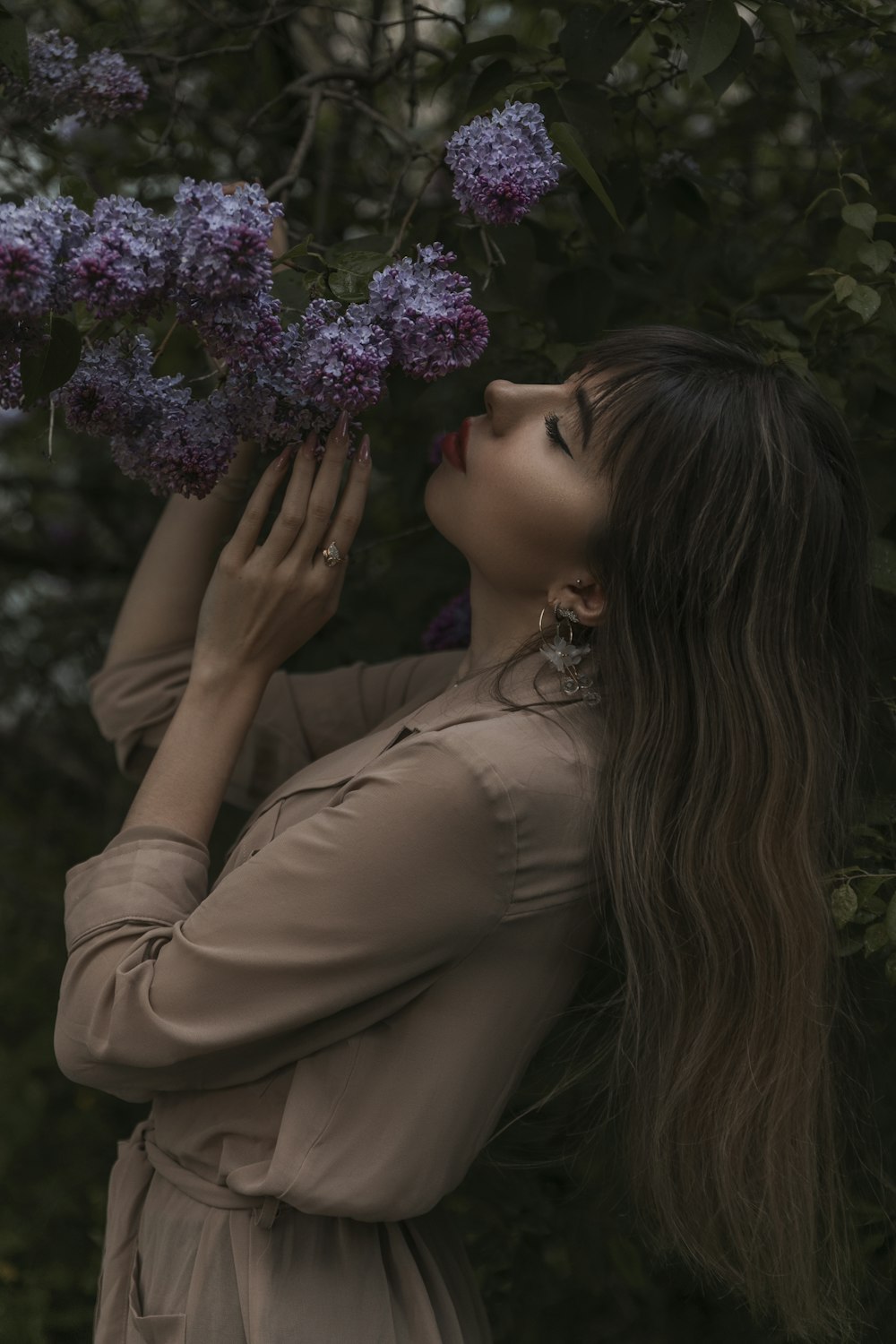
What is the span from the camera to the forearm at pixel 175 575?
1.73 metres

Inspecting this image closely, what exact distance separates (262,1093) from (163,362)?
1584mm

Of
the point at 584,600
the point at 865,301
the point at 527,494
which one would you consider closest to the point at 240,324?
the point at 527,494

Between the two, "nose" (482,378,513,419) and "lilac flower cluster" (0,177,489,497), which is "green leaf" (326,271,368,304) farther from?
"nose" (482,378,513,419)

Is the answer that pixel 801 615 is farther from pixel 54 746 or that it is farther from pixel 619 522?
pixel 54 746

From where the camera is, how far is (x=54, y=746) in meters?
3.63

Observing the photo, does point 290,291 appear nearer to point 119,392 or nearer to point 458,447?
point 119,392

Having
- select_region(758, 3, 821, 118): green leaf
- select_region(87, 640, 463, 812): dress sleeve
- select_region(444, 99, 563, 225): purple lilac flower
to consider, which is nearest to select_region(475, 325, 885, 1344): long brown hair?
select_region(444, 99, 563, 225): purple lilac flower

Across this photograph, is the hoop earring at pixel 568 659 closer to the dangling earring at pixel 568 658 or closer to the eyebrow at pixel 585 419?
the dangling earring at pixel 568 658

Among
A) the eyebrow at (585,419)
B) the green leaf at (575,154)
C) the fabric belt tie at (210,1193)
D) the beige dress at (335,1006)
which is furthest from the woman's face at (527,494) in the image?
the fabric belt tie at (210,1193)

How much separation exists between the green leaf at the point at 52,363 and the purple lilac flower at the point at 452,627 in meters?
0.91

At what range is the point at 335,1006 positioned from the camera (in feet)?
4.09

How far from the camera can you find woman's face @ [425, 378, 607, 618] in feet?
4.51

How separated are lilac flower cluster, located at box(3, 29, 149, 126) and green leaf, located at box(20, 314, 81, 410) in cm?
58

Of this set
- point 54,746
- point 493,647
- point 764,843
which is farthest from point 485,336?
point 54,746
